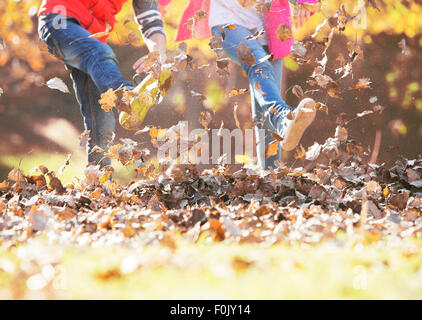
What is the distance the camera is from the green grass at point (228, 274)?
31.1 inches

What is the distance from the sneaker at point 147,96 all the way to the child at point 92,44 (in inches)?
5.1

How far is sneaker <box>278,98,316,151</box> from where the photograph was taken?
1921 mm

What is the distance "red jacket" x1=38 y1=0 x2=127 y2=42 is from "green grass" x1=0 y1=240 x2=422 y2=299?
5.89ft

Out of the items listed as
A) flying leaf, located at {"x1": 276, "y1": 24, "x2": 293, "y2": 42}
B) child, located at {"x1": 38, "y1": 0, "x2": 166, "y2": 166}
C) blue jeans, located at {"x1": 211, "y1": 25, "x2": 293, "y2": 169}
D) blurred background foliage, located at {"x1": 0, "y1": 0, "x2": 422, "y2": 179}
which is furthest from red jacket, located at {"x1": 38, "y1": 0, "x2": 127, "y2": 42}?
flying leaf, located at {"x1": 276, "y1": 24, "x2": 293, "y2": 42}

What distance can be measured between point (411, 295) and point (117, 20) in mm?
2602

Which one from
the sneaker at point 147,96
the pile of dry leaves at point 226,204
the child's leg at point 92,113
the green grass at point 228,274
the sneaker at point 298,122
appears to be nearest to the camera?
the green grass at point 228,274

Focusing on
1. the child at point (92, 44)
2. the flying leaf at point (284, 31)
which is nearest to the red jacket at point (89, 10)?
the child at point (92, 44)

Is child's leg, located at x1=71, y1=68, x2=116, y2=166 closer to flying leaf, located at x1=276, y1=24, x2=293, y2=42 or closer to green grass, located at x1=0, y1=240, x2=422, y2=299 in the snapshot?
flying leaf, located at x1=276, y1=24, x2=293, y2=42

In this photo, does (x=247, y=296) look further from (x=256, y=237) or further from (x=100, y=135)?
(x=100, y=135)

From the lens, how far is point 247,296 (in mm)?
782

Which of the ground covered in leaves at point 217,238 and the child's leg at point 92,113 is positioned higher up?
the child's leg at point 92,113

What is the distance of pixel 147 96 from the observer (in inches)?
81.0

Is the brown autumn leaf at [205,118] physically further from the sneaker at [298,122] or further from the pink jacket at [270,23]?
the pink jacket at [270,23]
